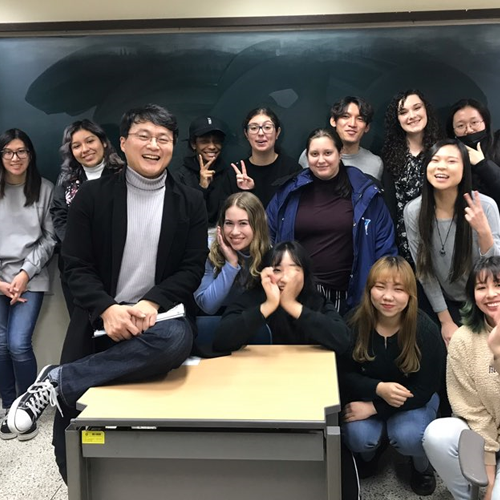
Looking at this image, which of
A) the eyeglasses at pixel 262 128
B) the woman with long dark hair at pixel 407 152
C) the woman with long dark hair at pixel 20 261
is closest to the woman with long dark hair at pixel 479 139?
the woman with long dark hair at pixel 407 152

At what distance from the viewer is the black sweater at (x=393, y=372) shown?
207 cm

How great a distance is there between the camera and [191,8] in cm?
308

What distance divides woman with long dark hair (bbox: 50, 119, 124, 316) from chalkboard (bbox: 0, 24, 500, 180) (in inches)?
14.3

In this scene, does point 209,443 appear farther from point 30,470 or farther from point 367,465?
point 30,470

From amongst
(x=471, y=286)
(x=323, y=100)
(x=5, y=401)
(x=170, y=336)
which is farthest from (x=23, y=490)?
(x=323, y=100)

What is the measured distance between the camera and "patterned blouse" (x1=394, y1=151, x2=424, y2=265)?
8.63 feet

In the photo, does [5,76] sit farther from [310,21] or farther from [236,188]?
[310,21]

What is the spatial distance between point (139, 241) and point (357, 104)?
1.52m

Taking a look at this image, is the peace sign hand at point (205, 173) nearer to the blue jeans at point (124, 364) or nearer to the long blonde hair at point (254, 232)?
the long blonde hair at point (254, 232)

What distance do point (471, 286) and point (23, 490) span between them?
2.00 meters

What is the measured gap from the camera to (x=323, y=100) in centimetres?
310

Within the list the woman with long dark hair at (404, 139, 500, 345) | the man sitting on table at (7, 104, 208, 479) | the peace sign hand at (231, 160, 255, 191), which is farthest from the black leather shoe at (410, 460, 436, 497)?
the peace sign hand at (231, 160, 255, 191)

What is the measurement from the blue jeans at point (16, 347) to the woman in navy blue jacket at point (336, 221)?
155cm

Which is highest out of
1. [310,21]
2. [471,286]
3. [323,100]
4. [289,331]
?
[310,21]
